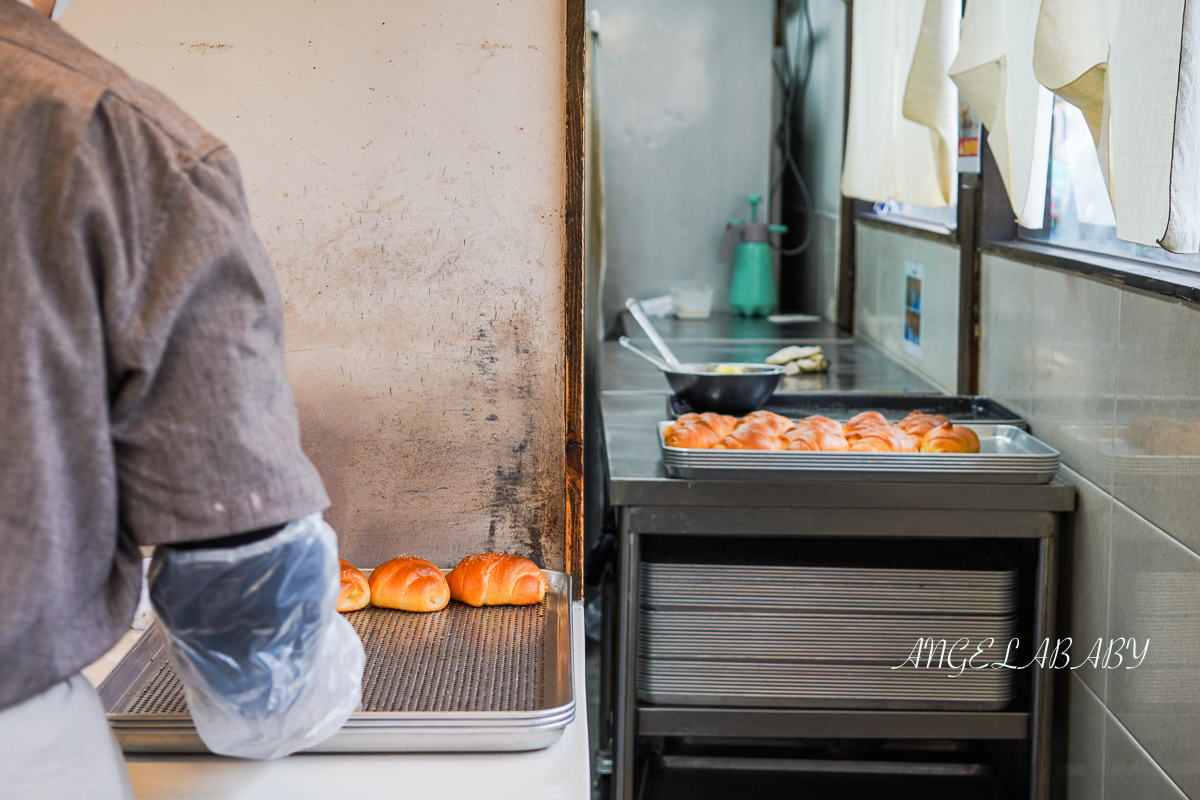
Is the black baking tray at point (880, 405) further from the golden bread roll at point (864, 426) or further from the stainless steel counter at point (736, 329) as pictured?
the stainless steel counter at point (736, 329)

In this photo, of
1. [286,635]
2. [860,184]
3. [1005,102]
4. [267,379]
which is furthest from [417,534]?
[860,184]

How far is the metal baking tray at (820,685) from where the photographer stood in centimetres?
180

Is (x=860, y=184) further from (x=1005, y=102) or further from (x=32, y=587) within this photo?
(x=32, y=587)

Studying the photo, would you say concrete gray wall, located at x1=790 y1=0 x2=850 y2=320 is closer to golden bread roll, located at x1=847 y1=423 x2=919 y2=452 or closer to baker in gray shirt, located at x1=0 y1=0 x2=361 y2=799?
golden bread roll, located at x1=847 y1=423 x2=919 y2=452

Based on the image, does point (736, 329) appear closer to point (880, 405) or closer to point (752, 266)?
point (752, 266)

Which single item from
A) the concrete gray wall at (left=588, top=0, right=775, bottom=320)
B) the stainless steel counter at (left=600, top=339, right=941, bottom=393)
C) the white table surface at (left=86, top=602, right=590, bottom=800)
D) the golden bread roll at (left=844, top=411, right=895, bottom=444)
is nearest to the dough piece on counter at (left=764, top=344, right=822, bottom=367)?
the stainless steel counter at (left=600, top=339, right=941, bottom=393)

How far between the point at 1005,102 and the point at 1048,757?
43.2 inches

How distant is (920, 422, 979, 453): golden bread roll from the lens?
1799mm

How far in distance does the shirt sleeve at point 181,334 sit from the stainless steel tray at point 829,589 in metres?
1.14

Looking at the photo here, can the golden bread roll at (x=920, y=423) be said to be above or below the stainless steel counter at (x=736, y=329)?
above

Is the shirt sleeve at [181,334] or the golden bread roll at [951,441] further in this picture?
the golden bread roll at [951,441]

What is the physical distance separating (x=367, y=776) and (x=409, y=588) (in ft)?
1.17

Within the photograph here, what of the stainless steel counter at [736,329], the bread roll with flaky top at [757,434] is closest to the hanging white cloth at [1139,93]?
the bread roll with flaky top at [757,434]

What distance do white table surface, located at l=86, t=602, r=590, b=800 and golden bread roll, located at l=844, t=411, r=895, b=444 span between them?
92 centimetres
